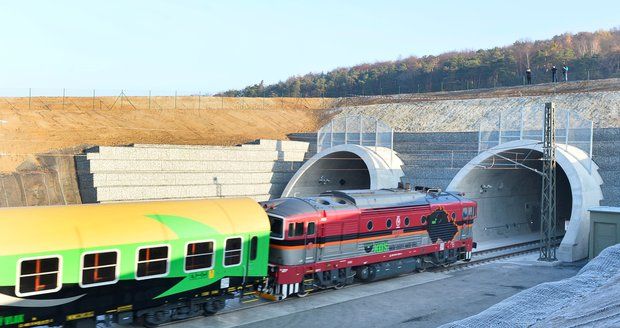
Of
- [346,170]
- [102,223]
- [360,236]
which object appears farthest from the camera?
[346,170]

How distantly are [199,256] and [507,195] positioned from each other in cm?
2802

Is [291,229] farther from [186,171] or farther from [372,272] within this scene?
A: [186,171]

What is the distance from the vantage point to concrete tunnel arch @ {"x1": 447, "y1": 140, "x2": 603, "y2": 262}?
100.0 ft

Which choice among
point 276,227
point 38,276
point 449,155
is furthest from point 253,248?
point 449,155

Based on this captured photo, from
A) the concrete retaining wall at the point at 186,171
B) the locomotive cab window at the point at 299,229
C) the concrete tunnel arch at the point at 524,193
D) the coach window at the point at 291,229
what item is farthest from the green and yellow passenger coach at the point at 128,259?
the concrete retaining wall at the point at 186,171

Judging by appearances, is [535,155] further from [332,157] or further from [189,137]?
[189,137]

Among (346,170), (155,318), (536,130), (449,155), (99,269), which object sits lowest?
(155,318)

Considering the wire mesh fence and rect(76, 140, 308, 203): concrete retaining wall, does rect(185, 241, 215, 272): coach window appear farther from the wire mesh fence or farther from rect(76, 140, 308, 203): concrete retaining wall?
the wire mesh fence

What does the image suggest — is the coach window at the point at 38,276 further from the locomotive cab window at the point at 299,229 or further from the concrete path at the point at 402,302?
the locomotive cab window at the point at 299,229

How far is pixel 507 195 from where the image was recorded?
39.4m

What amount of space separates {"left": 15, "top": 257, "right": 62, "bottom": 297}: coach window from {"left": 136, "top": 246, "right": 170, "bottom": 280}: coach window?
2.30m

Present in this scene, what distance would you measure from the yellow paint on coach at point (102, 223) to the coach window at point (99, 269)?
310 millimetres

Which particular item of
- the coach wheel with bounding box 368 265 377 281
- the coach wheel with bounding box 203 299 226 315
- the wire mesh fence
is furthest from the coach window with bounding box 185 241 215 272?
the wire mesh fence

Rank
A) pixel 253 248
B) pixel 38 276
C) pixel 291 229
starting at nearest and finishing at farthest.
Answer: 1. pixel 38 276
2. pixel 253 248
3. pixel 291 229
